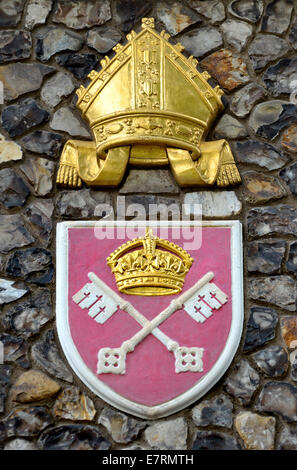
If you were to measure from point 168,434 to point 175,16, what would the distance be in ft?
5.95

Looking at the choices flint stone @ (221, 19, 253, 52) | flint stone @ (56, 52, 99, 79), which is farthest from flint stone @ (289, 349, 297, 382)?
flint stone @ (56, 52, 99, 79)

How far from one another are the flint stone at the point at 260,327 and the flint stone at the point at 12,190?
41.3 inches

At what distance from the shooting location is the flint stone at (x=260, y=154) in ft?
12.8

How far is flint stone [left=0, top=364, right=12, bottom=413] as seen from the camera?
141 inches

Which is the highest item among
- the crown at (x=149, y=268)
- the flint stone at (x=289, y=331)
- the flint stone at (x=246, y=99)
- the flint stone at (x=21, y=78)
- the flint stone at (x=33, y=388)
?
the flint stone at (x=21, y=78)

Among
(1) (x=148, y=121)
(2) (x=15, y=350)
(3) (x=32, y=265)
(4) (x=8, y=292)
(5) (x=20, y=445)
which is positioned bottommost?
(5) (x=20, y=445)

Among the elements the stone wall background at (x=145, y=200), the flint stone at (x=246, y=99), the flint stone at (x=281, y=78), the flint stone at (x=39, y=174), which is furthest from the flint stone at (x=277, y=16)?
the flint stone at (x=39, y=174)

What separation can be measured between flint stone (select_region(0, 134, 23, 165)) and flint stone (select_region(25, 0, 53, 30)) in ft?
1.82

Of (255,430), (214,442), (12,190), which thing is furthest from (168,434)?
(12,190)

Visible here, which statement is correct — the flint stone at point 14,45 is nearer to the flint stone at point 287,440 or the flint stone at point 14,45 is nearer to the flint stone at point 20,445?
the flint stone at point 20,445

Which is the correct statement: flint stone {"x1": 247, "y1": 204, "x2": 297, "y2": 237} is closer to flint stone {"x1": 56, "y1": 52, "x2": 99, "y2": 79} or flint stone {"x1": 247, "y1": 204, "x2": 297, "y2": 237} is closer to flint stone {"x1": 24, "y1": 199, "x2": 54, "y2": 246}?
flint stone {"x1": 24, "y1": 199, "x2": 54, "y2": 246}

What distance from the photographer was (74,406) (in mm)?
3584

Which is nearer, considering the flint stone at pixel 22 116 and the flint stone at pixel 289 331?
the flint stone at pixel 289 331

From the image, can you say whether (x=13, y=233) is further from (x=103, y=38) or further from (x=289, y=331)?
(x=289, y=331)
